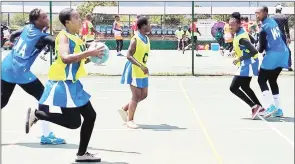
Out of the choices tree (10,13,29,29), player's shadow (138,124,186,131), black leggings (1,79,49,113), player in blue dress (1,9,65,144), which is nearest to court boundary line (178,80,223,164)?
player's shadow (138,124,186,131)

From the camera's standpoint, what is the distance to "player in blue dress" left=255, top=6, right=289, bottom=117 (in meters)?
10.1

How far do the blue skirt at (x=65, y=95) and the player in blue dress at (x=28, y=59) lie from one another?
924 mm

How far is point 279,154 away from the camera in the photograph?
730 centimetres

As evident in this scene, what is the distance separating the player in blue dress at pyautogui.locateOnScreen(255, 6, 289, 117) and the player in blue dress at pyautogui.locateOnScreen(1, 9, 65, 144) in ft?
12.8

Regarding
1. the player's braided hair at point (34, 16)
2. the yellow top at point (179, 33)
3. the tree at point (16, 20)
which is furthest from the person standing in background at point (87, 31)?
the player's braided hair at point (34, 16)

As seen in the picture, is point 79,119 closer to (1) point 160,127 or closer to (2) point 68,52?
(2) point 68,52

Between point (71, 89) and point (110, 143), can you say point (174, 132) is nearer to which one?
point (110, 143)

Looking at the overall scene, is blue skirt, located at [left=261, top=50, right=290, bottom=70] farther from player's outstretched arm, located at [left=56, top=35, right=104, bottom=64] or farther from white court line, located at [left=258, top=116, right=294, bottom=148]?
player's outstretched arm, located at [left=56, top=35, right=104, bottom=64]

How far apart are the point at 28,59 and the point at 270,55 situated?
4300 mm

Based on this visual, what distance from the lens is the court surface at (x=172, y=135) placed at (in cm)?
719

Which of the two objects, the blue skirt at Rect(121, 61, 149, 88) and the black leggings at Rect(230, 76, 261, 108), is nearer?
the blue skirt at Rect(121, 61, 149, 88)

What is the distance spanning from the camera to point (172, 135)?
8.70m

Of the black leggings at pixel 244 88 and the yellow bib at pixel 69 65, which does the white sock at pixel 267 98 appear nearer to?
the black leggings at pixel 244 88

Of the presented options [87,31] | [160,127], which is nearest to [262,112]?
[160,127]
